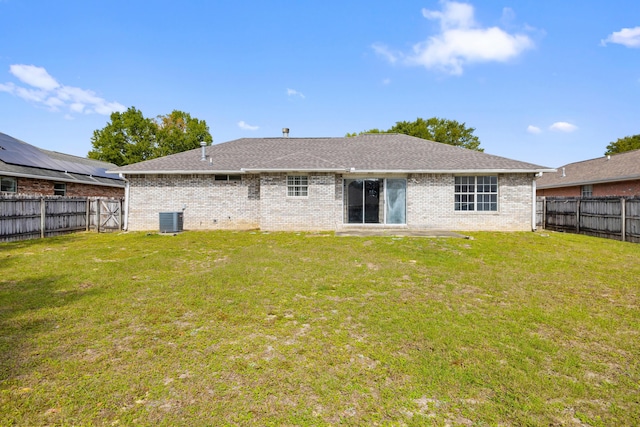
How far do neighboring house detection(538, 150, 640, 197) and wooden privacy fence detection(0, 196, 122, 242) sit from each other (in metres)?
28.6

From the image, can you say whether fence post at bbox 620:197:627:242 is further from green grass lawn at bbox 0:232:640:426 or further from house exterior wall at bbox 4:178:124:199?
house exterior wall at bbox 4:178:124:199

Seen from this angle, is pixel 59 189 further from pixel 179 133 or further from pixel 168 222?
pixel 179 133

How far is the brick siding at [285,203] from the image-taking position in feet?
46.8

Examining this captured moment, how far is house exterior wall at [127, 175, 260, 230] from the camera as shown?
1518cm

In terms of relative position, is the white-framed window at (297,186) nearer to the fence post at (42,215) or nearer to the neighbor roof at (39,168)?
the fence post at (42,215)

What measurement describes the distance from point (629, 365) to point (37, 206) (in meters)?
18.0

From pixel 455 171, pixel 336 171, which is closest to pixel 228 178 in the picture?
pixel 336 171

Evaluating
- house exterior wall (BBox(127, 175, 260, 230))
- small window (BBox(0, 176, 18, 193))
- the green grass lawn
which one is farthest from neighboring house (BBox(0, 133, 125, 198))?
the green grass lawn

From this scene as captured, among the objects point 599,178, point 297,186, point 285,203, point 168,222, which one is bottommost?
point 168,222

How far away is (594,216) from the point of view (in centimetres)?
1358

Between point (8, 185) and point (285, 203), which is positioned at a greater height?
point (8, 185)

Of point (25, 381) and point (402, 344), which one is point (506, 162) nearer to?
point (402, 344)

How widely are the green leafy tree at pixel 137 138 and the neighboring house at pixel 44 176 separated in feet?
58.9

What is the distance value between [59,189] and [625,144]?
64.1m
